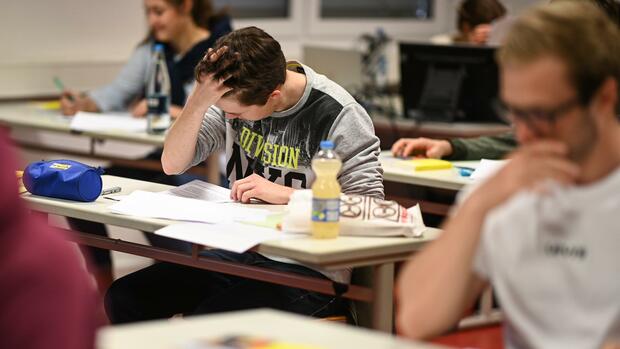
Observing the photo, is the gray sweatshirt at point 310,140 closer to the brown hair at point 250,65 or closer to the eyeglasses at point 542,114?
the brown hair at point 250,65

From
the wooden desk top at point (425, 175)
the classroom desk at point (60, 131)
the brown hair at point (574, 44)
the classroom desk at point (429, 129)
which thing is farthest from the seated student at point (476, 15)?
the brown hair at point (574, 44)

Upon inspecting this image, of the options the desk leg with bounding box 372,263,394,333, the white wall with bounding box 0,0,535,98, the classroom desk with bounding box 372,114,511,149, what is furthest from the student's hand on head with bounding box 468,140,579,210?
the white wall with bounding box 0,0,535,98

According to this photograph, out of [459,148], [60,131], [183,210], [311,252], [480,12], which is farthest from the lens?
[480,12]

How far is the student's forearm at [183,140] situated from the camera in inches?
114

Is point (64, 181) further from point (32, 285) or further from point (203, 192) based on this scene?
point (32, 285)

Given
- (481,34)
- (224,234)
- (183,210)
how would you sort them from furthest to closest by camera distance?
(481,34)
(183,210)
(224,234)

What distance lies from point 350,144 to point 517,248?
44.7 inches

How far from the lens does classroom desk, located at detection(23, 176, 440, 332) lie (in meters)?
2.30

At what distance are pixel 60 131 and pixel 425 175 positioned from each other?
71.3 inches

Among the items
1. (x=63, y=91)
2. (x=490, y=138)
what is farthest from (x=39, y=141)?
(x=490, y=138)

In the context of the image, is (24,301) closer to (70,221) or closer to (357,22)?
(70,221)

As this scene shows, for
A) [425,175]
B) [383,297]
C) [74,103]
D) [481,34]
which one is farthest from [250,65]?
[481,34]

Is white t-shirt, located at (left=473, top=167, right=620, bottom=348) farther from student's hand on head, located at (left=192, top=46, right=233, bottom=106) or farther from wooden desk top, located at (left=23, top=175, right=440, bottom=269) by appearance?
student's hand on head, located at (left=192, top=46, right=233, bottom=106)

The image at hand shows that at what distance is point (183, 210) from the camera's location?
2678 millimetres
